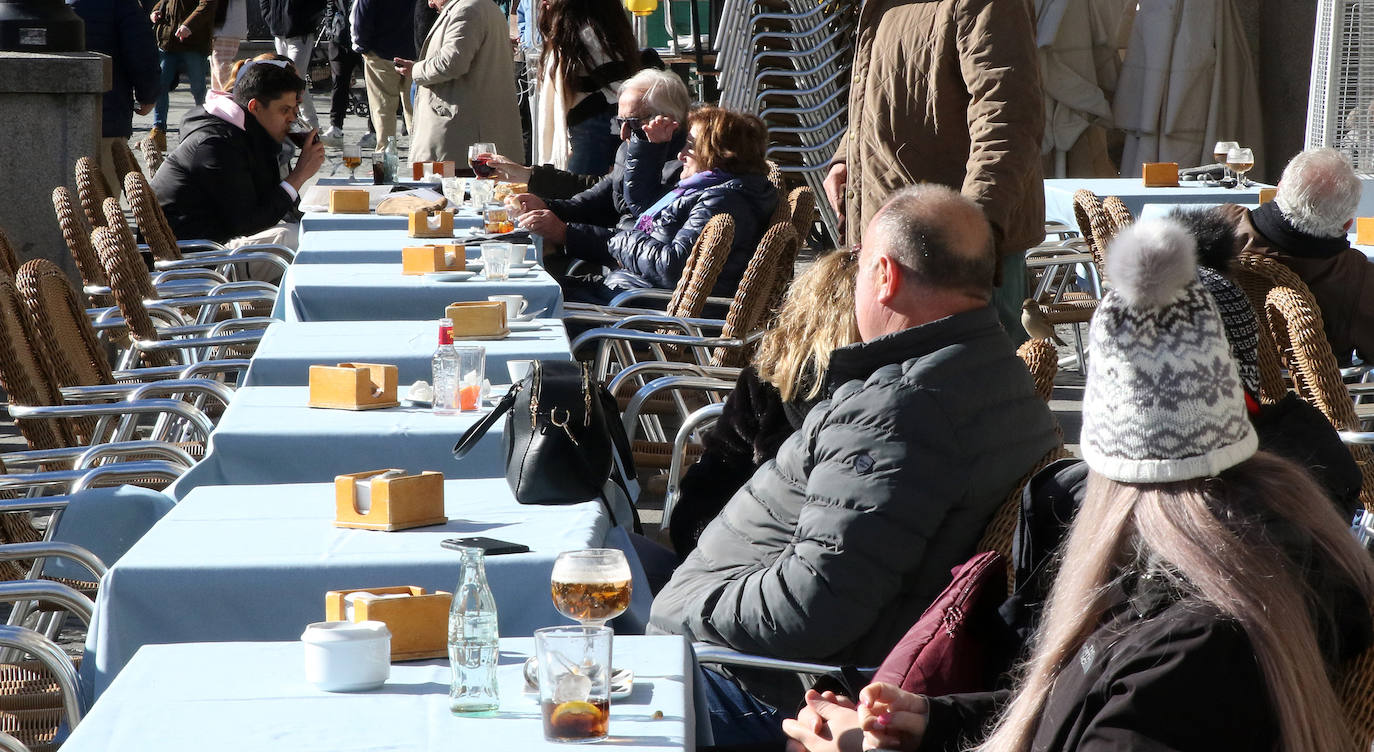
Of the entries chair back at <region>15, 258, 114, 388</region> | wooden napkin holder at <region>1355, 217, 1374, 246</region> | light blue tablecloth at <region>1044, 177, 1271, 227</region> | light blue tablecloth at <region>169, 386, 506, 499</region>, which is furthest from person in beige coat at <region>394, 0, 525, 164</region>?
light blue tablecloth at <region>169, 386, 506, 499</region>

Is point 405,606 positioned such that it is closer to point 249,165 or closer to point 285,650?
point 285,650

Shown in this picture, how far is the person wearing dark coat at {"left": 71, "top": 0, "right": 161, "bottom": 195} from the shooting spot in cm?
957

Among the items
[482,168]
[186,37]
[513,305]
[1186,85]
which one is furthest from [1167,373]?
[186,37]

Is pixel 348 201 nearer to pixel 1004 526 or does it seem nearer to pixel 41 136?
pixel 41 136

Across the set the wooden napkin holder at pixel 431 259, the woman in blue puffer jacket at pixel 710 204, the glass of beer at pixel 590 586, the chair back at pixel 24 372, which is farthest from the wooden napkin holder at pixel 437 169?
the glass of beer at pixel 590 586

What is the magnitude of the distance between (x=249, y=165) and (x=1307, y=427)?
239 inches

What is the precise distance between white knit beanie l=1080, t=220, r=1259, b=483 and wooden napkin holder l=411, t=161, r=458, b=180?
6878mm

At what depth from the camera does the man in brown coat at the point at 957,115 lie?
4.11 metres

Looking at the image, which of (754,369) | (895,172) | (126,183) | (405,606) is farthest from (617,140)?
(405,606)

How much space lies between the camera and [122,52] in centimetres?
983

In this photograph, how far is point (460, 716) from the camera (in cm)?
196

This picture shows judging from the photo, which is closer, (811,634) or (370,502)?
(811,634)

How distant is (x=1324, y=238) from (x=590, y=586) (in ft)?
11.0

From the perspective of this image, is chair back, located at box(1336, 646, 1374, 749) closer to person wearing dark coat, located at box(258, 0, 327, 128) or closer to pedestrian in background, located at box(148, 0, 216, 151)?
person wearing dark coat, located at box(258, 0, 327, 128)
